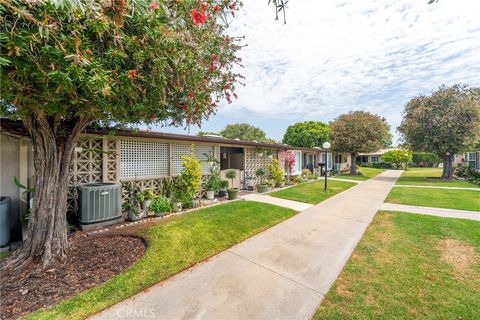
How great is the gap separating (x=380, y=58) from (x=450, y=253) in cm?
755

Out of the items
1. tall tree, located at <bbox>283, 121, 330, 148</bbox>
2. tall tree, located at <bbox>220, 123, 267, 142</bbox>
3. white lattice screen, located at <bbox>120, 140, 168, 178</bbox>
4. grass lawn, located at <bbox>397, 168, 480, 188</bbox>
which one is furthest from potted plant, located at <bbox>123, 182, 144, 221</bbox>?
tall tree, located at <bbox>220, 123, 267, 142</bbox>

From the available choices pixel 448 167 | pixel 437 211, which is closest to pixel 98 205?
pixel 437 211

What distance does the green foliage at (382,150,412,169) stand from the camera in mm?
31734

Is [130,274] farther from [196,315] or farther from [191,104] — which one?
[191,104]

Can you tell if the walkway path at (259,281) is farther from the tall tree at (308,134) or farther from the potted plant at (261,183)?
the tall tree at (308,134)

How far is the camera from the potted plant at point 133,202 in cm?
597

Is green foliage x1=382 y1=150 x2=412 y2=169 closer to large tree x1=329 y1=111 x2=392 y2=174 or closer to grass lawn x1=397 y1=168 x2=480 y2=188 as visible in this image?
grass lawn x1=397 y1=168 x2=480 y2=188

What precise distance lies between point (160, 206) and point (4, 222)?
322cm

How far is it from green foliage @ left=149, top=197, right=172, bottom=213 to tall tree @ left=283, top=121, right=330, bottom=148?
31829mm

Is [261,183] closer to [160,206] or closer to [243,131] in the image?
[160,206]

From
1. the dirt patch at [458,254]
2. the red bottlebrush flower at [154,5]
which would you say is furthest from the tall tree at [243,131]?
the red bottlebrush flower at [154,5]

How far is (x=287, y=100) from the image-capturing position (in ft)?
53.7

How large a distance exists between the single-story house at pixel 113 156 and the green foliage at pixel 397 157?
33432mm

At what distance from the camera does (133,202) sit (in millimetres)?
6297
